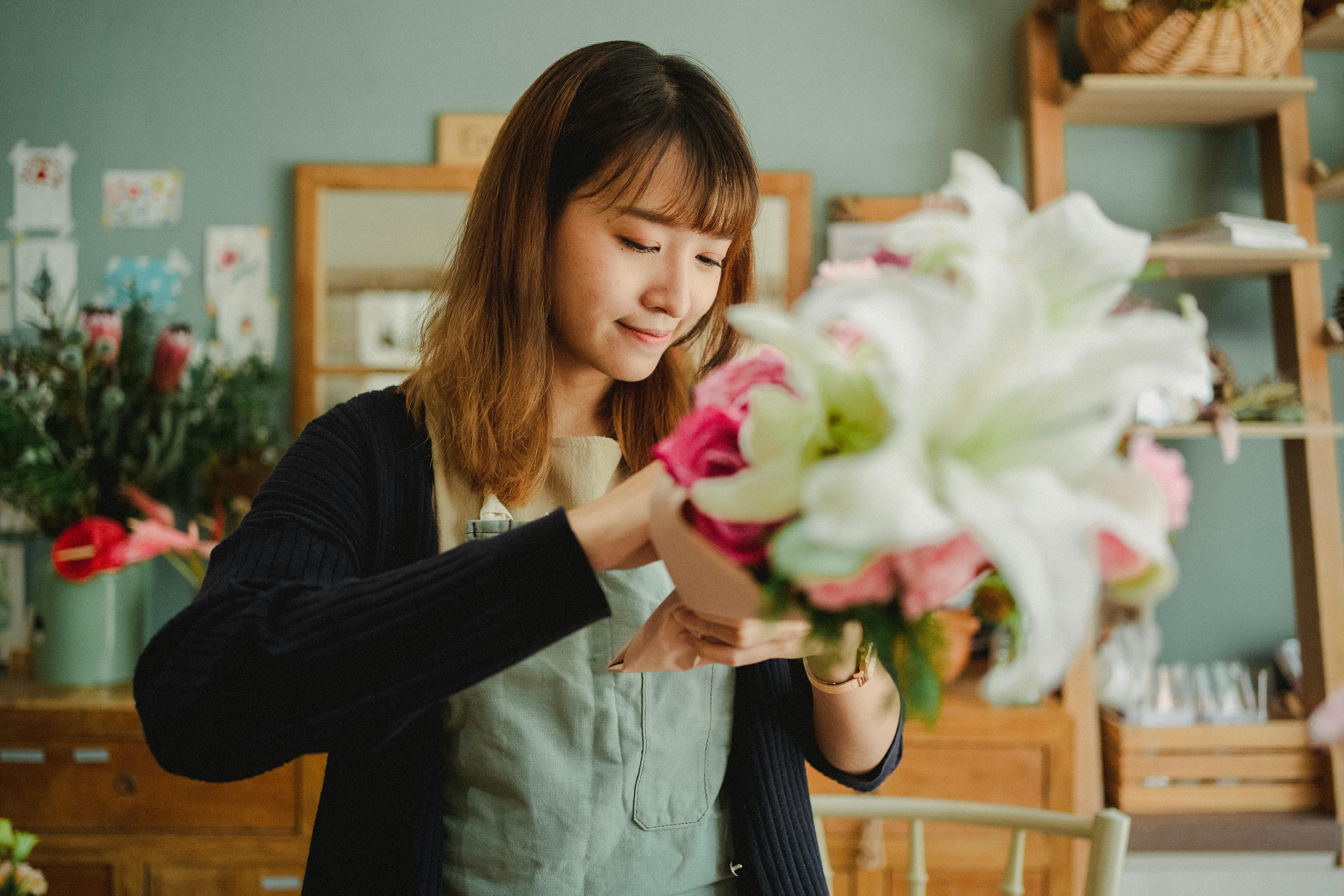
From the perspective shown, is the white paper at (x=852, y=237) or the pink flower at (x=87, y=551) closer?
the pink flower at (x=87, y=551)

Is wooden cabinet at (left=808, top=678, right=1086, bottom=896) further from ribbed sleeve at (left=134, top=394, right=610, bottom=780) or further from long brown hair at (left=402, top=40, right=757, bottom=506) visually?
ribbed sleeve at (left=134, top=394, right=610, bottom=780)

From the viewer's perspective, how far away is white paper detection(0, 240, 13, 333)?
230cm

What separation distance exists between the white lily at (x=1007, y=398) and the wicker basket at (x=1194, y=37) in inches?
77.1

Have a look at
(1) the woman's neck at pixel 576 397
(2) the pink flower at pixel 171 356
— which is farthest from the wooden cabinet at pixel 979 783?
(2) the pink flower at pixel 171 356

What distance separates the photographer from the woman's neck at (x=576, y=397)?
3.49ft

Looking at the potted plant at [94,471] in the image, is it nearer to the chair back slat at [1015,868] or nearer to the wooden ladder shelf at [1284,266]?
the chair back slat at [1015,868]

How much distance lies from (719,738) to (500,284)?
1.88 feet

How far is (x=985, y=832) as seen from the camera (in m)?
1.93

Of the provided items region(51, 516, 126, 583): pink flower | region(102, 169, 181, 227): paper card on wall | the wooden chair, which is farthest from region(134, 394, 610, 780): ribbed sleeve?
region(102, 169, 181, 227): paper card on wall

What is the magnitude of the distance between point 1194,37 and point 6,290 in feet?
9.63

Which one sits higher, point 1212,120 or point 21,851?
point 1212,120

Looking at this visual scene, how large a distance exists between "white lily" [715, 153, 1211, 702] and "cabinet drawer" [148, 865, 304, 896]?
1902 mm

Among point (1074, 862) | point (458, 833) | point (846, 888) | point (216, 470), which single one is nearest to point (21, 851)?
point (458, 833)

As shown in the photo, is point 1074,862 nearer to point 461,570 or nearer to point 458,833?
point 458,833
